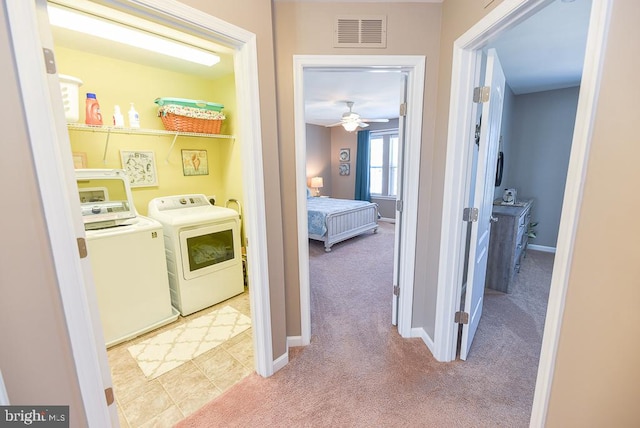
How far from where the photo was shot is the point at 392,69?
6.04 feet

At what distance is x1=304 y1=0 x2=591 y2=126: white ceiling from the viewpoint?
197 centimetres

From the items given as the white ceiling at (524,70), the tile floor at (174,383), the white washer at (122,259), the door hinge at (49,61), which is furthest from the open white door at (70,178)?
the white ceiling at (524,70)

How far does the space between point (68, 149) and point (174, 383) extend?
160 cm

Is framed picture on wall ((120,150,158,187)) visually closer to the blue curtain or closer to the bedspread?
the bedspread

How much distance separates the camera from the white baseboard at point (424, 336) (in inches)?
79.2

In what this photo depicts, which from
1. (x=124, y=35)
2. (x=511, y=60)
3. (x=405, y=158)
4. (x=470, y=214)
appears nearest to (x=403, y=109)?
(x=405, y=158)

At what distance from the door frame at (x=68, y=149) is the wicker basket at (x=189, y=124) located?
1.51m

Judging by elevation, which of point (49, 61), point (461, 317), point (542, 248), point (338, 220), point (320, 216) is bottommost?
point (542, 248)

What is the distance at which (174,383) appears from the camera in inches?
70.8

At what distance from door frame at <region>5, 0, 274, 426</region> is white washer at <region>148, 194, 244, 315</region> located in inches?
55.4

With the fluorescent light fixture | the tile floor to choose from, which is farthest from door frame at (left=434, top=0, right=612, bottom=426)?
the fluorescent light fixture

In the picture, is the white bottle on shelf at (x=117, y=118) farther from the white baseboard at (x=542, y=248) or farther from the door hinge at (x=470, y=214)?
the white baseboard at (x=542, y=248)

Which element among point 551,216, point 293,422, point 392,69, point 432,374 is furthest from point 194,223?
point 551,216

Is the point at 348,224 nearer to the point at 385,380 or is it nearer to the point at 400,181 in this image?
the point at 400,181
